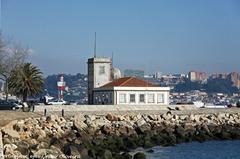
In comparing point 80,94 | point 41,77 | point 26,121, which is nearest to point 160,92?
point 41,77

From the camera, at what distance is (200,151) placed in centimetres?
3259

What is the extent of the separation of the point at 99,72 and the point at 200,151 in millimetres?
23480

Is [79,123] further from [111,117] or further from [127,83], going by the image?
[127,83]

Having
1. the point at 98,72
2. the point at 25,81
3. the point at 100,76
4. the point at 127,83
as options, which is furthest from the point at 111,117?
the point at 98,72

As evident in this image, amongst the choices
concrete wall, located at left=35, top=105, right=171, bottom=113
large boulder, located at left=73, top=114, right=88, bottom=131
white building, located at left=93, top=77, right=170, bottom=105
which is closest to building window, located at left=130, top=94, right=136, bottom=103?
white building, located at left=93, top=77, right=170, bottom=105

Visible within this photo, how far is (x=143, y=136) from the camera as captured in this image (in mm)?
34281

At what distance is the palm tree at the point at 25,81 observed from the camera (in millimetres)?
46125

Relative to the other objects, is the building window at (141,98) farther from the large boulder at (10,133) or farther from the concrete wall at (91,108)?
the large boulder at (10,133)

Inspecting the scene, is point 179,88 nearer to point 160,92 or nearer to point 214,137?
point 160,92

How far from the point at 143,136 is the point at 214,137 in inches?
262

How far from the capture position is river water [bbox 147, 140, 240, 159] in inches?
1176

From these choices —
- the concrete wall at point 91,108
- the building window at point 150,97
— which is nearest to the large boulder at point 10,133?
the concrete wall at point 91,108

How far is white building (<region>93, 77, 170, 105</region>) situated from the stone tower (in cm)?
224

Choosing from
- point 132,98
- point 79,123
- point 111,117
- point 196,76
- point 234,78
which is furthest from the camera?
point 196,76
